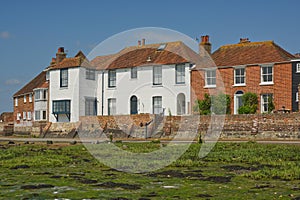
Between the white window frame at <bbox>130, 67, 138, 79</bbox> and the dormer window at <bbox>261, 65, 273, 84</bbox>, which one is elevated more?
the white window frame at <bbox>130, 67, 138, 79</bbox>

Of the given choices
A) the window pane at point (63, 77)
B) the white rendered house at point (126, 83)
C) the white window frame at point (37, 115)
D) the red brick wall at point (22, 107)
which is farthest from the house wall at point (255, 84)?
the red brick wall at point (22, 107)

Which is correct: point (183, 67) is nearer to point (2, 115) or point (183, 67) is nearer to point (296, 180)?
point (296, 180)

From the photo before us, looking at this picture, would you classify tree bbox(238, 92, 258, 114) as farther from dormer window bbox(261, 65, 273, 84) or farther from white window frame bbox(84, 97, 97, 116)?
white window frame bbox(84, 97, 97, 116)

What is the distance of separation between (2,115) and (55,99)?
3073cm

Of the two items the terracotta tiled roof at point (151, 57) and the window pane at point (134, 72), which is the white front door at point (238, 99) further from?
the window pane at point (134, 72)

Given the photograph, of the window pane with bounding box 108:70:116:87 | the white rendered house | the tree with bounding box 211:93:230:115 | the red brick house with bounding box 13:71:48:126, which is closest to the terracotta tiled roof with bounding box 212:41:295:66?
the white rendered house

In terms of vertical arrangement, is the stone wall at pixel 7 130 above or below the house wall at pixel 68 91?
below

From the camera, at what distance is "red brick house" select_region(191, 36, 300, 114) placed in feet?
143

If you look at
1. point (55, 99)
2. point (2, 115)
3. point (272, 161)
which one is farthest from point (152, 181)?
point (2, 115)

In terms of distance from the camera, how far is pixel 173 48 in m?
54.8

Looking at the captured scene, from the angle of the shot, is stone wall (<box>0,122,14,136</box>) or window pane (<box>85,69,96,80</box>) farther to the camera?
stone wall (<box>0,122,14,136</box>)

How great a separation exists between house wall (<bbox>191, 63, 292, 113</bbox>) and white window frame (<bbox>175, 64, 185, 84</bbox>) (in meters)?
1.70

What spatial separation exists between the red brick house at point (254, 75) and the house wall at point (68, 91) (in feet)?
50.2

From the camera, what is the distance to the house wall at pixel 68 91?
184ft
